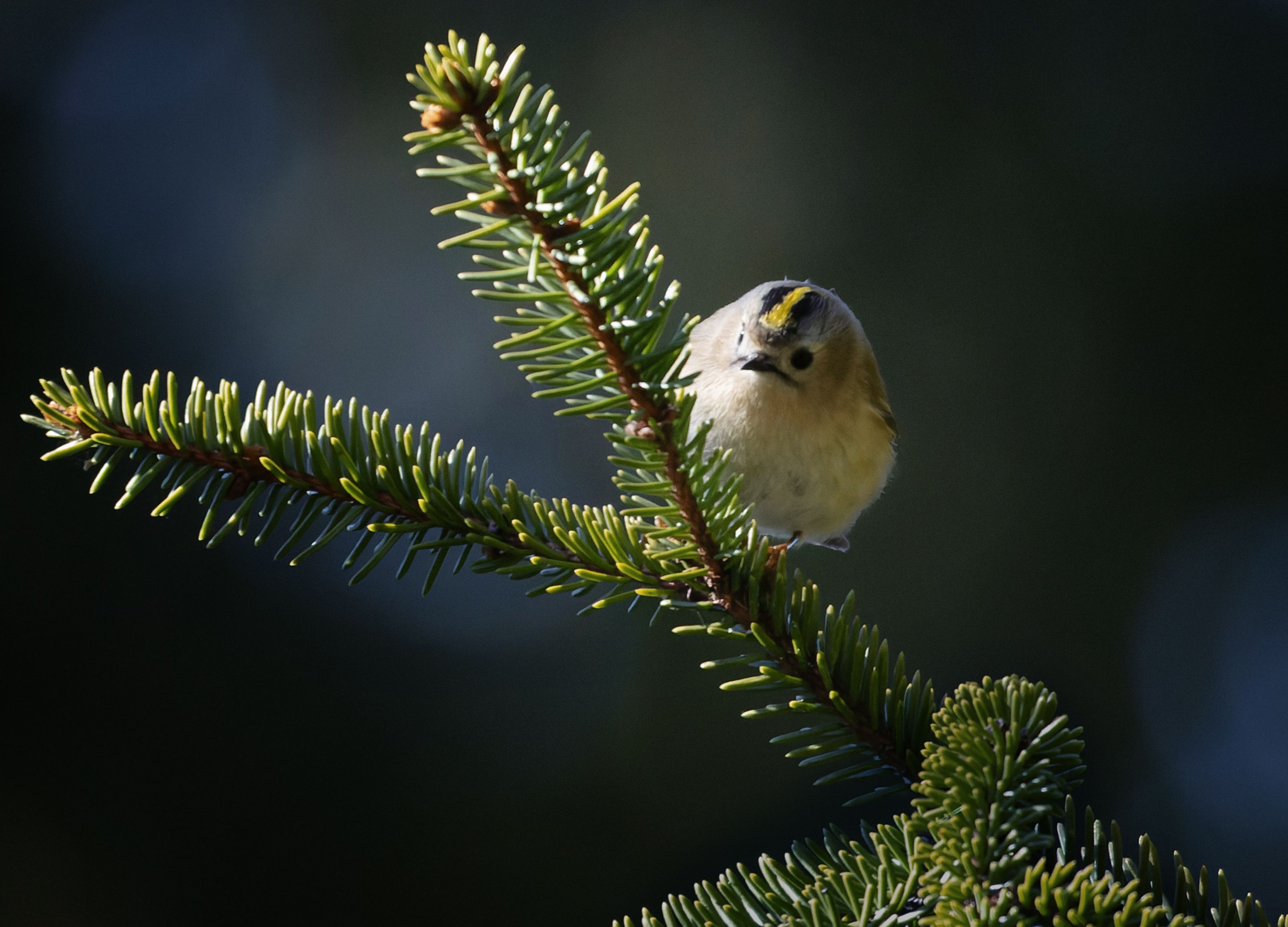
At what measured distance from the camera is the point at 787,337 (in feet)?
4.78

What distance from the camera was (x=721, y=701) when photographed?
2553 millimetres

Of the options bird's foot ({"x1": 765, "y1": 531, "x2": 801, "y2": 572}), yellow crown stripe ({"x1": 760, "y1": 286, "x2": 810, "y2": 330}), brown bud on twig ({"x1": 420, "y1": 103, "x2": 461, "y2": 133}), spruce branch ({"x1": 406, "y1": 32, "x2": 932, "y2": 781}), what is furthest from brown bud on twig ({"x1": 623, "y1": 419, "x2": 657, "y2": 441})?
yellow crown stripe ({"x1": 760, "y1": 286, "x2": 810, "y2": 330})

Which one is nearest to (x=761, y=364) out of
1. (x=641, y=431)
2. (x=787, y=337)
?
(x=787, y=337)

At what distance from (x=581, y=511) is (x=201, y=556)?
1.96m

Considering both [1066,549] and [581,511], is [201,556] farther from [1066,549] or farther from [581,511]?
[1066,549]

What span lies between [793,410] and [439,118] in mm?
949

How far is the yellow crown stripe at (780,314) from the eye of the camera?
1.44m

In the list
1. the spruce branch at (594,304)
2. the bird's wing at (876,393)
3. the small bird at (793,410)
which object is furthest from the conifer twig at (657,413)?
the bird's wing at (876,393)

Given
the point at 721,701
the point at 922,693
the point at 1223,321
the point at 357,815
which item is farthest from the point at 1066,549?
Answer: the point at 922,693

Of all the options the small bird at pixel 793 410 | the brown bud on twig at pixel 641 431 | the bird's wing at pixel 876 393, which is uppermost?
the bird's wing at pixel 876 393

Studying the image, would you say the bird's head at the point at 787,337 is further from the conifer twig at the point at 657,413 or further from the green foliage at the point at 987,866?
the green foliage at the point at 987,866

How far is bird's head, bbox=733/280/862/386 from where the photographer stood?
145 centimetres

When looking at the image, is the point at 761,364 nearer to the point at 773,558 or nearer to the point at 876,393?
the point at 876,393

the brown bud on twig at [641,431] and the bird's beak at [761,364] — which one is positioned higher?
the bird's beak at [761,364]
